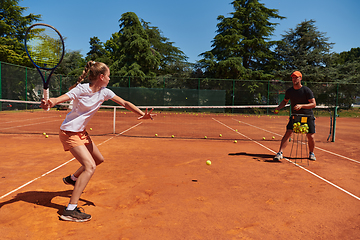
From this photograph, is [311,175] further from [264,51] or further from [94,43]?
[94,43]

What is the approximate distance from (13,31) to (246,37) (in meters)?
24.9

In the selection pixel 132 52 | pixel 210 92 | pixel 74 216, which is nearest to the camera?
pixel 74 216

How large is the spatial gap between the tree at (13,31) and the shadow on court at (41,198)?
27.5m

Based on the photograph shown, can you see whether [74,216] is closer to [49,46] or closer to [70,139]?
[70,139]

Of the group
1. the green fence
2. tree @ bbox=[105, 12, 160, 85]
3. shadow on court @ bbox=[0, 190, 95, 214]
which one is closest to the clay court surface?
shadow on court @ bbox=[0, 190, 95, 214]

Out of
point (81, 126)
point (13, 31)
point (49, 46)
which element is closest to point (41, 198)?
point (81, 126)

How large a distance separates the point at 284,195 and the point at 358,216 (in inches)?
32.1

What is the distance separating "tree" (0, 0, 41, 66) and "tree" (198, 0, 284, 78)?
19.1 meters

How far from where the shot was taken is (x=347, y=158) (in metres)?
5.77

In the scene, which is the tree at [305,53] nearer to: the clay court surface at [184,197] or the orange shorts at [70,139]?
the clay court surface at [184,197]

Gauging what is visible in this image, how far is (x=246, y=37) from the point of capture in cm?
2823

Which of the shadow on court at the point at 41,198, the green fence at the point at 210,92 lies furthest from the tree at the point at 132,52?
the shadow on court at the point at 41,198

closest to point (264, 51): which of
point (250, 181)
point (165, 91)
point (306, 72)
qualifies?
point (306, 72)

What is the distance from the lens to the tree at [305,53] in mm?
26938
